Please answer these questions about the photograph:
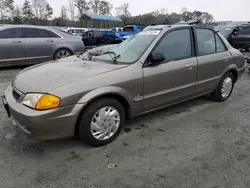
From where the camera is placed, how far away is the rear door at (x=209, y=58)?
12.8 feet

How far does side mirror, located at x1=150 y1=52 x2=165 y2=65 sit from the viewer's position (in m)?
3.09

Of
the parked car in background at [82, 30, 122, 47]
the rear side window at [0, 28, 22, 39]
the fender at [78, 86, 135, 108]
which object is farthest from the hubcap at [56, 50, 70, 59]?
the parked car in background at [82, 30, 122, 47]

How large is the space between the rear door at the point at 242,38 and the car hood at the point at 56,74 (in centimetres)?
1221

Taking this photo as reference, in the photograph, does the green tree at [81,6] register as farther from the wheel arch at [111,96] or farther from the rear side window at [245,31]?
the wheel arch at [111,96]

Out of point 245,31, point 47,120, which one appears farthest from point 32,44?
point 245,31

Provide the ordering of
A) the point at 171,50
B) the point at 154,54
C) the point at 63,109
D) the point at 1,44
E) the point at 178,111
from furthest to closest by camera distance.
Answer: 1. the point at 1,44
2. the point at 178,111
3. the point at 171,50
4. the point at 154,54
5. the point at 63,109

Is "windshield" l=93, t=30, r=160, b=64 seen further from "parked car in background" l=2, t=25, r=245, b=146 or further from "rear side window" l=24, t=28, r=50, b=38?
"rear side window" l=24, t=28, r=50, b=38

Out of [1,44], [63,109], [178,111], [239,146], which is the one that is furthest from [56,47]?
[239,146]

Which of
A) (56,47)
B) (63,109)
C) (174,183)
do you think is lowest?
(174,183)

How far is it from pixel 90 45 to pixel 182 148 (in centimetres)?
1306

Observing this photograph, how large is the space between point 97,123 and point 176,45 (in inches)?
Answer: 73.2

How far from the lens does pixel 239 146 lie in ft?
9.75

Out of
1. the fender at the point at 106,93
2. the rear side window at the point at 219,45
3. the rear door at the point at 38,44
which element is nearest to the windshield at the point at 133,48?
the fender at the point at 106,93

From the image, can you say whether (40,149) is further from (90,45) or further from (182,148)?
(90,45)
